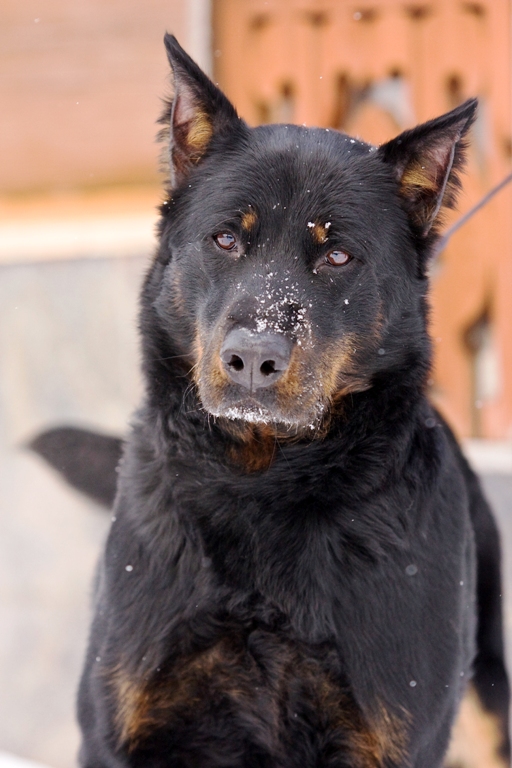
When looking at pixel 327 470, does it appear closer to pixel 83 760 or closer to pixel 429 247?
pixel 429 247

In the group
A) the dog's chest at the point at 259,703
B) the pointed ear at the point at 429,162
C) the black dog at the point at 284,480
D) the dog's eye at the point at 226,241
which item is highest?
the pointed ear at the point at 429,162

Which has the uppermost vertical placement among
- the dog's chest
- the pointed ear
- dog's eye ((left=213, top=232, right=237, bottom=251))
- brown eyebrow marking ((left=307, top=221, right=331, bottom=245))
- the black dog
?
the pointed ear

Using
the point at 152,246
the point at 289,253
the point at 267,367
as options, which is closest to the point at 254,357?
the point at 267,367

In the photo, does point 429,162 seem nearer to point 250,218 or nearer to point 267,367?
point 250,218

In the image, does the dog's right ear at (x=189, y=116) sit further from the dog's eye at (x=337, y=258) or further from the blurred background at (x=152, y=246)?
the blurred background at (x=152, y=246)

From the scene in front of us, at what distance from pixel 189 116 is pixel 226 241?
1.31 ft

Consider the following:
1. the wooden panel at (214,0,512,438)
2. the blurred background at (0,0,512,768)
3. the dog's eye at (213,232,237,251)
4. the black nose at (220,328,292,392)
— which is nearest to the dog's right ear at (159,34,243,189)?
the dog's eye at (213,232,237,251)

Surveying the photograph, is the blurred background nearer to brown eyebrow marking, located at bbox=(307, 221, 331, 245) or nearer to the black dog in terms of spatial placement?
the black dog

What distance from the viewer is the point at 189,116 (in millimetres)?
2523

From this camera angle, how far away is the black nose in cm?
213

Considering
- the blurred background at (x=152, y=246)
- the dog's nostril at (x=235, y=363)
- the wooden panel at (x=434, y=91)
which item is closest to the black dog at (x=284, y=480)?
the dog's nostril at (x=235, y=363)

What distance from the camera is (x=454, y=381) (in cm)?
559

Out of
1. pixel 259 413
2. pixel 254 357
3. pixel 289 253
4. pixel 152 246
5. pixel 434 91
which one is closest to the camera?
pixel 254 357

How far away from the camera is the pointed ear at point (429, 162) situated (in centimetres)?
239
